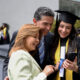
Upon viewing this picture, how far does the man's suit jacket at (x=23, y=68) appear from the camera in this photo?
4.02 ft

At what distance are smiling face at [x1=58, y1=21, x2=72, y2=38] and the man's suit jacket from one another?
35 cm

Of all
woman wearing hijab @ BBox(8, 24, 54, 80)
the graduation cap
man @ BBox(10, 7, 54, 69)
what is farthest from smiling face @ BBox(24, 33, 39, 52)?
the graduation cap

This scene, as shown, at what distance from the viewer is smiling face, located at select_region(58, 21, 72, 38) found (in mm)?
1494

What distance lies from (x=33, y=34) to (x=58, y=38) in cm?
34

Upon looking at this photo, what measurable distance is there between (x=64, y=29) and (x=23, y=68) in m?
0.46

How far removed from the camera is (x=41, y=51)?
1.62 meters

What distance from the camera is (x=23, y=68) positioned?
4.04 ft

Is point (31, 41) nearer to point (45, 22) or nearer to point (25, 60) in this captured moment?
point (25, 60)

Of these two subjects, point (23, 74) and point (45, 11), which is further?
point (45, 11)

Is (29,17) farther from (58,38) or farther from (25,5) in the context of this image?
(58,38)

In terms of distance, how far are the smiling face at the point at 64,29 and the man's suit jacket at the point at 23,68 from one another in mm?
351

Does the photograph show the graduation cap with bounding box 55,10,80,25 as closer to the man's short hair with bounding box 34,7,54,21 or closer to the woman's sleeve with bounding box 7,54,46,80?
the man's short hair with bounding box 34,7,54,21

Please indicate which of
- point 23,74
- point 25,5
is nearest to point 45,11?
point 23,74

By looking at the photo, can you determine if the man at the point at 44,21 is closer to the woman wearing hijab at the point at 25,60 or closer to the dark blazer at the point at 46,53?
the dark blazer at the point at 46,53
